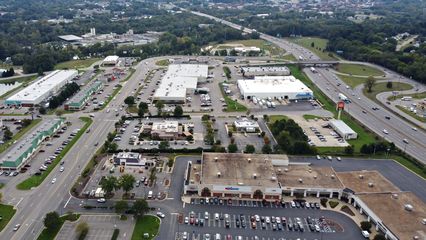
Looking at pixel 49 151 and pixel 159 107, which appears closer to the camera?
pixel 49 151

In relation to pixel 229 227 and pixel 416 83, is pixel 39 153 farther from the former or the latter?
pixel 416 83

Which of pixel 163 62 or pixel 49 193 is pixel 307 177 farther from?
pixel 163 62

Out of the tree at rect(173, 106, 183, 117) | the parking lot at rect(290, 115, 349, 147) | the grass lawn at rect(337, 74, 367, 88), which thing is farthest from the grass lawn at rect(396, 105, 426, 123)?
the tree at rect(173, 106, 183, 117)

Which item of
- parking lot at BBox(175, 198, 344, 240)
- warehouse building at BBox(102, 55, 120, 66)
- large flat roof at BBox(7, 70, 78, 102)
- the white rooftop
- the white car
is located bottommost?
parking lot at BBox(175, 198, 344, 240)

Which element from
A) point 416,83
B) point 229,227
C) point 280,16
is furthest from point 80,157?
point 280,16

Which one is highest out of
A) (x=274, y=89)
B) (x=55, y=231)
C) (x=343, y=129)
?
(x=274, y=89)

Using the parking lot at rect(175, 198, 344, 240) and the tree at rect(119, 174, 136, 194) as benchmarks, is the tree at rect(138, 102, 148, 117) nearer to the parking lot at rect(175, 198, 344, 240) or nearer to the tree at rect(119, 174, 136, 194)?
the tree at rect(119, 174, 136, 194)

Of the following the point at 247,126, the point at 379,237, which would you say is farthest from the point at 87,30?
the point at 379,237
